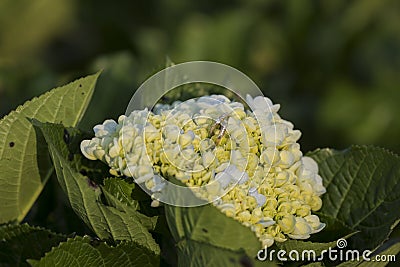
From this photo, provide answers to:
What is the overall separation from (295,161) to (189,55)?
136 centimetres

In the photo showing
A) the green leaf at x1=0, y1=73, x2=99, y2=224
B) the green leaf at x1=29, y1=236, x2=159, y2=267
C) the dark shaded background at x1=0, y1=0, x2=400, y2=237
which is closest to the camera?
the green leaf at x1=29, y1=236, x2=159, y2=267

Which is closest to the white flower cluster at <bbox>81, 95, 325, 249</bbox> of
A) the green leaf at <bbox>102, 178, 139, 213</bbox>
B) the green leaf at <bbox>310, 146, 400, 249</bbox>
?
the green leaf at <bbox>102, 178, 139, 213</bbox>

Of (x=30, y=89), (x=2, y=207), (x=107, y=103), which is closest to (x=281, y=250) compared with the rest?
(x=2, y=207)

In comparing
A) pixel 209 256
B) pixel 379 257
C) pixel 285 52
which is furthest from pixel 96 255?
pixel 285 52

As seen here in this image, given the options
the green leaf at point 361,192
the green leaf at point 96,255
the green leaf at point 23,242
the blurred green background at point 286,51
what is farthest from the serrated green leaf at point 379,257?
the blurred green background at point 286,51

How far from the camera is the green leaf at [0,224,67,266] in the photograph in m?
1.15

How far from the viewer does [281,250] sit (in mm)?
1089

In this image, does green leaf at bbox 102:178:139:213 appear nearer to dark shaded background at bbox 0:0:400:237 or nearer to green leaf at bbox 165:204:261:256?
green leaf at bbox 165:204:261:256

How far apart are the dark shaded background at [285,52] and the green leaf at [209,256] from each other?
98 centimetres

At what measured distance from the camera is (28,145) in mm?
1210

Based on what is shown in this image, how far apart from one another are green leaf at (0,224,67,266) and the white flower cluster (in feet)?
0.51

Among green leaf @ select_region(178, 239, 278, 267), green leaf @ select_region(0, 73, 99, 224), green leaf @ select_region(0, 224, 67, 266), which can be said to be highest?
green leaf @ select_region(0, 73, 99, 224)

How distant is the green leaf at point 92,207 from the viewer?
1052mm

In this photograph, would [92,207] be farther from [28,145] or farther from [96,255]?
[28,145]
